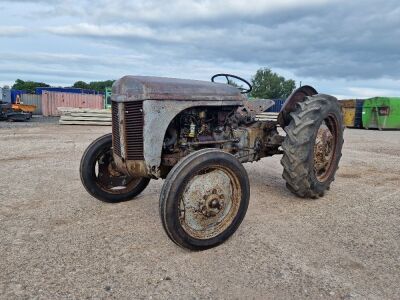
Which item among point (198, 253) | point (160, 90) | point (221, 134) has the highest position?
point (160, 90)

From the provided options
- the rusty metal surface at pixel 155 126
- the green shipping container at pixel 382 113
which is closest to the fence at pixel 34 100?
the green shipping container at pixel 382 113

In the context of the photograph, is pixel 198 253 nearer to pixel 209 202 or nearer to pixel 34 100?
pixel 209 202

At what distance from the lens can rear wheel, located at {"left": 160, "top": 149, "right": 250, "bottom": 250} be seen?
3.01 meters

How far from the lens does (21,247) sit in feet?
10.6

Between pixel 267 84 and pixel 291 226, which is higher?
pixel 267 84

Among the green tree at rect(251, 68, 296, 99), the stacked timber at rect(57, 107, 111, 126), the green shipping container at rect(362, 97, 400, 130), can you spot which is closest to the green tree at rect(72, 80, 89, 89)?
the green tree at rect(251, 68, 296, 99)

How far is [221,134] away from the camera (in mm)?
4418

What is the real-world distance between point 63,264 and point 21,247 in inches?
23.7

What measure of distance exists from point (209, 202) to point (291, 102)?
2.39 m

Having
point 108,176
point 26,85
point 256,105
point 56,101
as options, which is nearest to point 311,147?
point 256,105

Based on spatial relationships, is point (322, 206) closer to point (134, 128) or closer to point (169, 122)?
point (169, 122)

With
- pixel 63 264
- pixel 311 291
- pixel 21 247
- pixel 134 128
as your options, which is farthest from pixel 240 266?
pixel 21 247

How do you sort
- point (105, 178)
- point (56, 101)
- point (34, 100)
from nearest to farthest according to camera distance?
1. point (105, 178)
2. point (56, 101)
3. point (34, 100)

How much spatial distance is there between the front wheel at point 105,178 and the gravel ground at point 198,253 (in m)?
0.17
